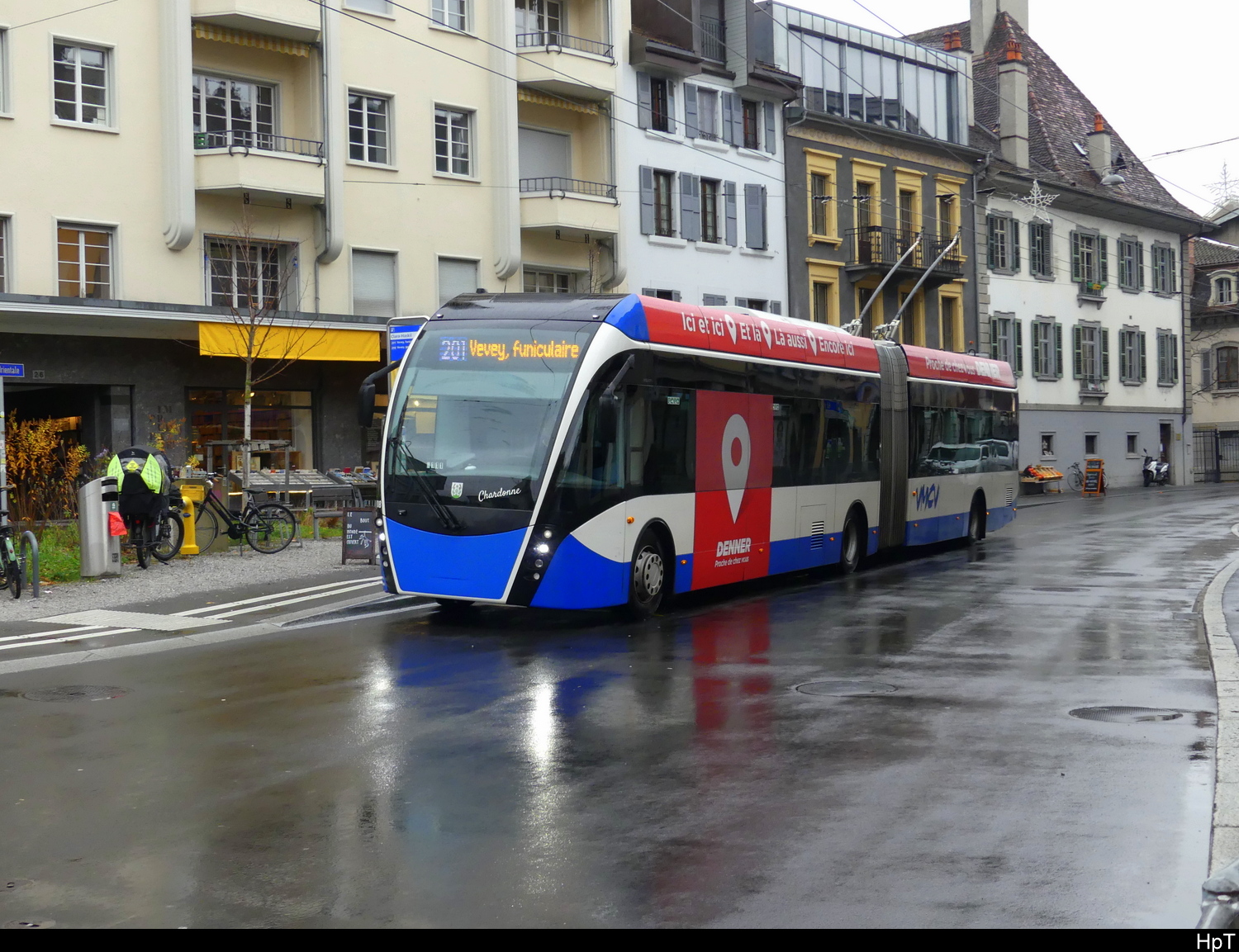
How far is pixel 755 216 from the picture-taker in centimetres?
4169

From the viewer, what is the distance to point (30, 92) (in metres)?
26.3

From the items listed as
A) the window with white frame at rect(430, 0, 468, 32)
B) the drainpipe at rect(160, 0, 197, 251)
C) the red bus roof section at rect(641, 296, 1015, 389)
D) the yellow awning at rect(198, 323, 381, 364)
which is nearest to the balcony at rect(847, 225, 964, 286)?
A: the window with white frame at rect(430, 0, 468, 32)

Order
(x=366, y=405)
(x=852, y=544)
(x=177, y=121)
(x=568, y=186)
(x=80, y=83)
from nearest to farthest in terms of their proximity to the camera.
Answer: (x=366, y=405)
(x=852, y=544)
(x=80, y=83)
(x=177, y=121)
(x=568, y=186)

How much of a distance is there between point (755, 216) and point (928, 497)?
67.6 feet

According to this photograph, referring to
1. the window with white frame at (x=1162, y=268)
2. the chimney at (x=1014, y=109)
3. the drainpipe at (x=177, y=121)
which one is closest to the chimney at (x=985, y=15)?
the chimney at (x=1014, y=109)

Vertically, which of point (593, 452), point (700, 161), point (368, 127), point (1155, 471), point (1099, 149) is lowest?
point (1155, 471)

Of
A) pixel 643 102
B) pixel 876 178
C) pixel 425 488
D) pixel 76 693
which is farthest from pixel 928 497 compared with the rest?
pixel 876 178

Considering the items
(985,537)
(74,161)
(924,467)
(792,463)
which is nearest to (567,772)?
(792,463)

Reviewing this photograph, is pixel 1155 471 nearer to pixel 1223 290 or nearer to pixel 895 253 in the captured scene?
pixel 1223 290

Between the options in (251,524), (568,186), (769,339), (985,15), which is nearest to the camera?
(769,339)

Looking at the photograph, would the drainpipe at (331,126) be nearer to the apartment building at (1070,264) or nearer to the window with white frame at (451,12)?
the window with white frame at (451,12)

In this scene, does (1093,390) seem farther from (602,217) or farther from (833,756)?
A: (833,756)

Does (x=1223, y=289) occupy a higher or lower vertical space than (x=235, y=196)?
higher

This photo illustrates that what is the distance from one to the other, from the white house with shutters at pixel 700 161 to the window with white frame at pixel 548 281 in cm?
155
